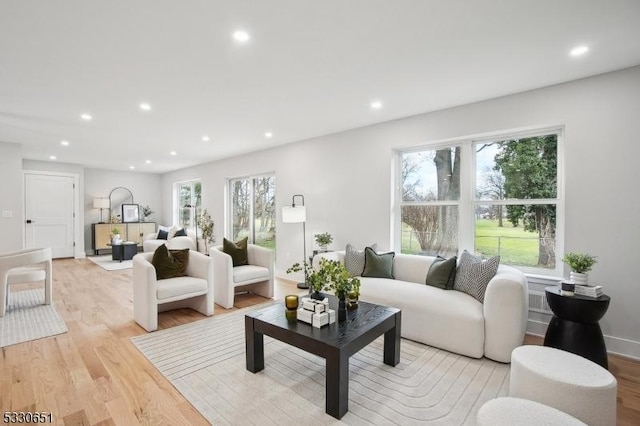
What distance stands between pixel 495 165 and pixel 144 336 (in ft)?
14.3

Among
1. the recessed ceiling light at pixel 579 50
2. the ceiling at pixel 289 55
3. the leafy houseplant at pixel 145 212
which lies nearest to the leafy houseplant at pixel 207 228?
the leafy houseplant at pixel 145 212

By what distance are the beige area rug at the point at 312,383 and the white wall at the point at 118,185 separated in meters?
7.55

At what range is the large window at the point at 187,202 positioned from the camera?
861 centimetres

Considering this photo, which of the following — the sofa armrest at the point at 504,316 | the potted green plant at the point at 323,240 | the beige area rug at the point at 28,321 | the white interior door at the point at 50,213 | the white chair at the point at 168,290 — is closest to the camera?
the sofa armrest at the point at 504,316

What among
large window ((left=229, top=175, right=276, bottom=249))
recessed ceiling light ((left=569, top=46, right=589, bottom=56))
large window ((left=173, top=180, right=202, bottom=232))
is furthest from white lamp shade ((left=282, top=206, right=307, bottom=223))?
large window ((left=173, top=180, right=202, bottom=232))

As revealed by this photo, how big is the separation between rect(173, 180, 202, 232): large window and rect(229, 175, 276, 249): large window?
185cm

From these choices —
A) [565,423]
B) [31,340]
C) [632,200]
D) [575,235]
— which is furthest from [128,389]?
[632,200]

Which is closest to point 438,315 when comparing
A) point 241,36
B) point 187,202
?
point 241,36

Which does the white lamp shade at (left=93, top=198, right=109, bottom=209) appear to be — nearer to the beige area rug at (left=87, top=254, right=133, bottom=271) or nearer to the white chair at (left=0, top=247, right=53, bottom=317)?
the beige area rug at (left=87, top=254, right=133, bottom=271)

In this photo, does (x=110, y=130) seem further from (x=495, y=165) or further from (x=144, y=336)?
(x=495, y=165)

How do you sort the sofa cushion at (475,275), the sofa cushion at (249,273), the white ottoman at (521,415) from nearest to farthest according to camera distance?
the white ottoman at (521,415), the sofa cushion at (475,275), the sofa cushion at (249,273)

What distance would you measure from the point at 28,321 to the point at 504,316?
505 cm

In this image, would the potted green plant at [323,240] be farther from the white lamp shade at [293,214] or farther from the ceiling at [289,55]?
the ceiling at [289,55]

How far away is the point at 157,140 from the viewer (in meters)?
5.46
